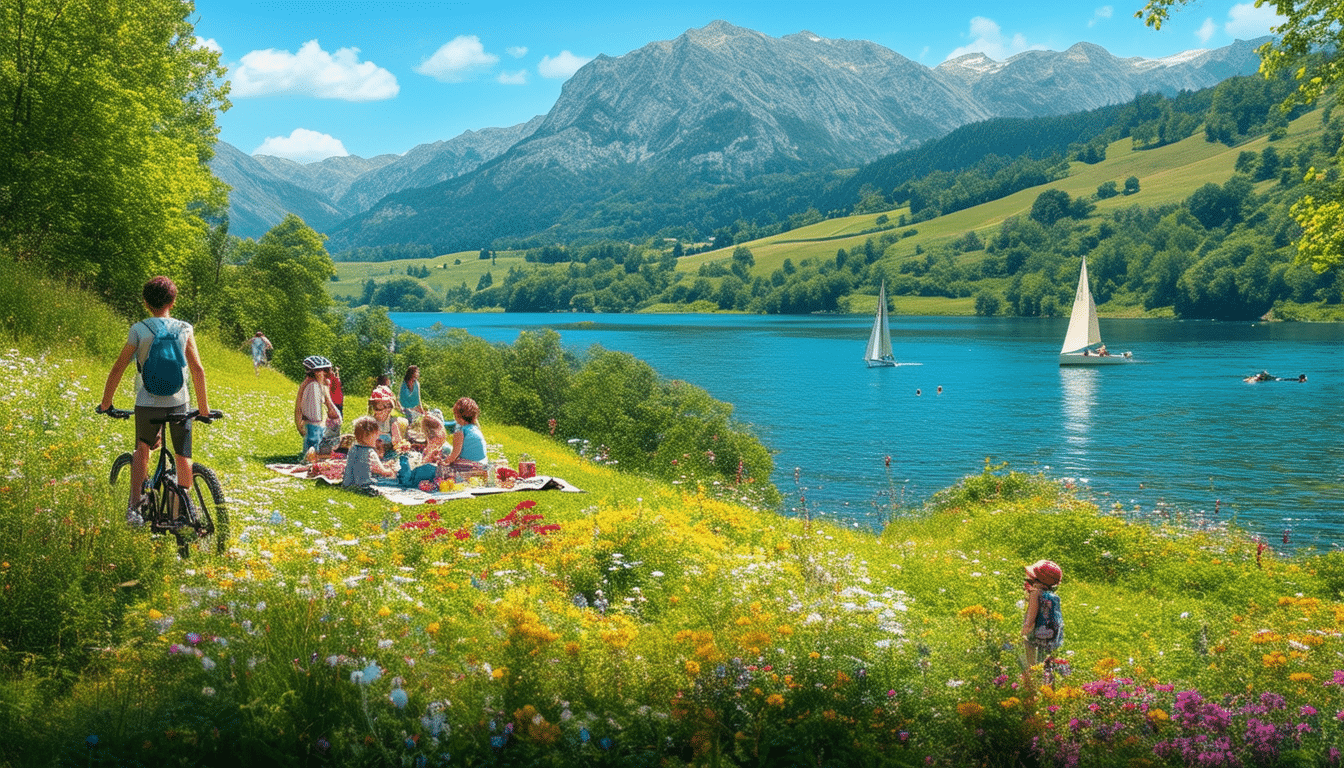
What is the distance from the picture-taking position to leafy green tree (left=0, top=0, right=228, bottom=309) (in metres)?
31.5

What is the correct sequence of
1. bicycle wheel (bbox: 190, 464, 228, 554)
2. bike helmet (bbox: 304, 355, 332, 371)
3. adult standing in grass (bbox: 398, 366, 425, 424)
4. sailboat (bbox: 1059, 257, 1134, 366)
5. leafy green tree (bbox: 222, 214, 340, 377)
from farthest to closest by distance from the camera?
sailboat (bbox: 1059, 257, 1134, 366)
leafy green tree (bbox: 222, 214, 340, 377)
adult standing in grass (bbox: 398, 366, 425, 424)
bike helmet (bbox: 304, 355, 332, 371)
bicycle wheel (bbox: 190, 464, 228, 554)

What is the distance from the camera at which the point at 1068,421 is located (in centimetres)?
7656

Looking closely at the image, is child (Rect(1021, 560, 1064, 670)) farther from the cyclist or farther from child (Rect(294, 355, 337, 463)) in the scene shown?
child (Rect(294, 355, 337, 463))

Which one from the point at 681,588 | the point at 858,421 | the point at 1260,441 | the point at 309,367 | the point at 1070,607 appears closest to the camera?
the point at 681,588

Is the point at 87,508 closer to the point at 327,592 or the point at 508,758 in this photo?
the point at 327,592

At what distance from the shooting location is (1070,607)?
14.2 meters

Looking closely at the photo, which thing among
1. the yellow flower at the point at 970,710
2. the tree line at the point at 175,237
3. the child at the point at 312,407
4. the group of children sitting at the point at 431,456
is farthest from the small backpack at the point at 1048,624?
the tree line at the point at 175,237

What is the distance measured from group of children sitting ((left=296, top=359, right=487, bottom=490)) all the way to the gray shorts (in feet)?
19.7

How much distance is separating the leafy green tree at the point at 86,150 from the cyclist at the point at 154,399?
2317cm

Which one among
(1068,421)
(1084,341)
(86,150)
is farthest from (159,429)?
(1084,341)

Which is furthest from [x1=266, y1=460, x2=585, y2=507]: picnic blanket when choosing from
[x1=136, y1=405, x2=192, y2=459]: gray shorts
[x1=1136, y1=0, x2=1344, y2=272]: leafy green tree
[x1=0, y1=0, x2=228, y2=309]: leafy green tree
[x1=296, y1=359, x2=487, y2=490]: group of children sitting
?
[x1=0, y1=0, x2=228, y2=309]: leafy green tree

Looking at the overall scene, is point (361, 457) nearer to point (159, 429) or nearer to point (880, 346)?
point (159, 429)

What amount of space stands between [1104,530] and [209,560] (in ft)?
57.5

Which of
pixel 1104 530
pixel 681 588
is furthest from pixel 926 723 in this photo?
pixel 1104 530
